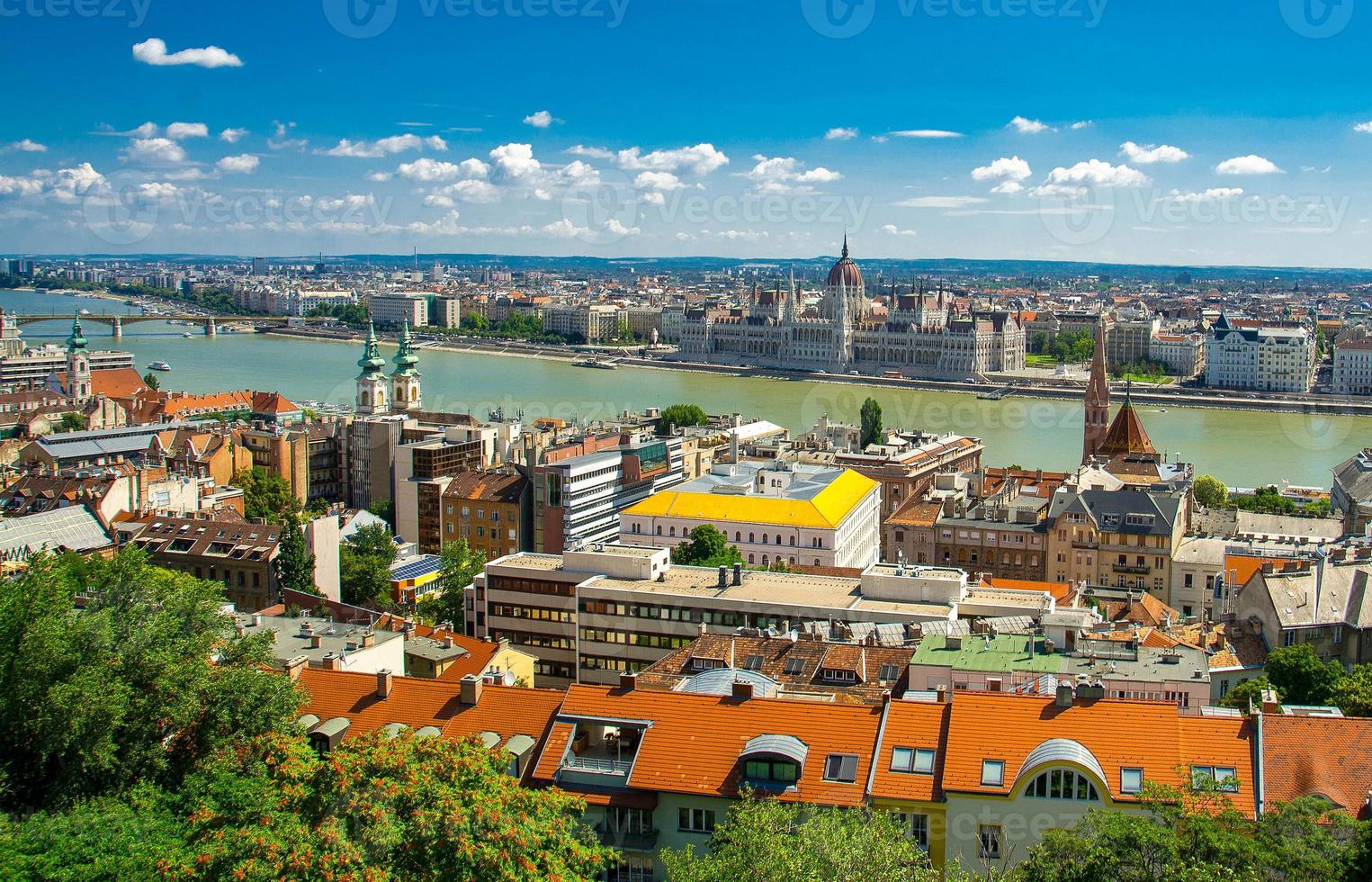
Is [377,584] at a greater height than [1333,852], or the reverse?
[1333,852]

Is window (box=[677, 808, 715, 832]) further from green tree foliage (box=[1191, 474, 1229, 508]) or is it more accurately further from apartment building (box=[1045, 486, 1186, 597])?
green tree foliage (box=[1191, 474, 1229, 508])

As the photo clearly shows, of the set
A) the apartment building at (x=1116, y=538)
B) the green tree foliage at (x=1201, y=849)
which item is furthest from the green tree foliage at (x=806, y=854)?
the apartment building at (x=1116, y=538)

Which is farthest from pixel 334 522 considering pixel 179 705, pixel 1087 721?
pixel 1087 721

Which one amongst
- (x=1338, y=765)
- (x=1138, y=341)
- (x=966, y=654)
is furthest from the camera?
(x=1138, y=341)

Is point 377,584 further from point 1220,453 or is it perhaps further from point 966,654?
point 1220,453

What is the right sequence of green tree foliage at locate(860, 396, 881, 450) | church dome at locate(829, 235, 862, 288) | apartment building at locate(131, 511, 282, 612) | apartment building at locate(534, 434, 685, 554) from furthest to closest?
1. church dome at locate(829, 235, 862, 288)
2. green tree foliage at locate(860, 396, 881, 450)
3. apartment building at locate(534, 434, 685, 554)
4. apartment building at locate(131, 511, 282, 612)

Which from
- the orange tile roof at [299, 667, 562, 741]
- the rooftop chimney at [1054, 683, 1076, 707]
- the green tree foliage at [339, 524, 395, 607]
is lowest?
the green tree foliage at [339, 524, 395, 607]

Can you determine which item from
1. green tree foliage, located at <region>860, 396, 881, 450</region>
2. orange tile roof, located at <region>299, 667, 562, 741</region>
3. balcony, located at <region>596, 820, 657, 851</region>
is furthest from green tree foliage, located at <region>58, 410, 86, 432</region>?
balcony, located at <region>596, 820, 657, 851</region>
